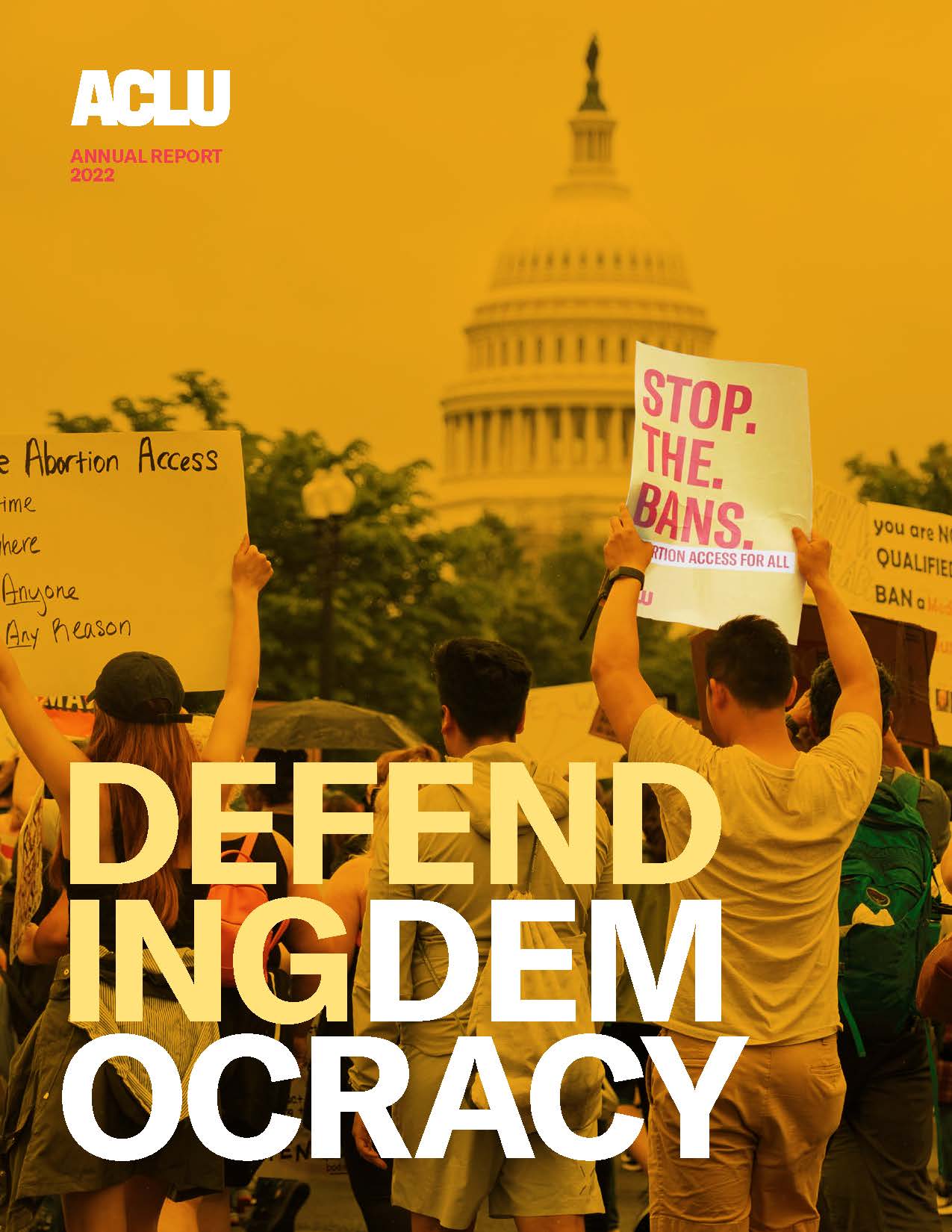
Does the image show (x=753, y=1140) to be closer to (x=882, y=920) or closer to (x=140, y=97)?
(x=882, y=920)

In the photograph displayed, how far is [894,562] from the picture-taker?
32.7 ft

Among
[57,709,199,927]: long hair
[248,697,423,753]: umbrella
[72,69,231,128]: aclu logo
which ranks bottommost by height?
[57,709,199,927]: long hair

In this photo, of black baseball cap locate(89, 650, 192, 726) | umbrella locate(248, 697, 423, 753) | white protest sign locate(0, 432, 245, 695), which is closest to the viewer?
black baseball cap locate(89, 650, 192, 726)

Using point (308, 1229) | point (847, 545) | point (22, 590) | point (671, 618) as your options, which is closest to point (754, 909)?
point (671, 618)

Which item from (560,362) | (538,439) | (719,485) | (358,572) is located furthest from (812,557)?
(560,362)

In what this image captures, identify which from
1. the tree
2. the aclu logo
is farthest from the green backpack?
the aclu logo

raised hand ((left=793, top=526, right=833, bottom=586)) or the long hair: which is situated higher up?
raised hand ((left=793, top=526, right=833, bottom=586))

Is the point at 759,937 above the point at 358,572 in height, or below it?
below

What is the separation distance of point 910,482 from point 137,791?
99.0ft

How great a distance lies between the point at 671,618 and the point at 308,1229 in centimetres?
303

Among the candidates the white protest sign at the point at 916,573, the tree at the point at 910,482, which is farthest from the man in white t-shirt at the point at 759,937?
the tree at the point at 910,482

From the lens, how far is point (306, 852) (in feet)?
17.9

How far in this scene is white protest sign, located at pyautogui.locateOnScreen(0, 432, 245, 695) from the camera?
5.99m

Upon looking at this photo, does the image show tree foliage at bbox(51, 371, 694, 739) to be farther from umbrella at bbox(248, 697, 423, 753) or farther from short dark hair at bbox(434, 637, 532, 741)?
short dark hair at bbox(434, 637, 532, 741)
